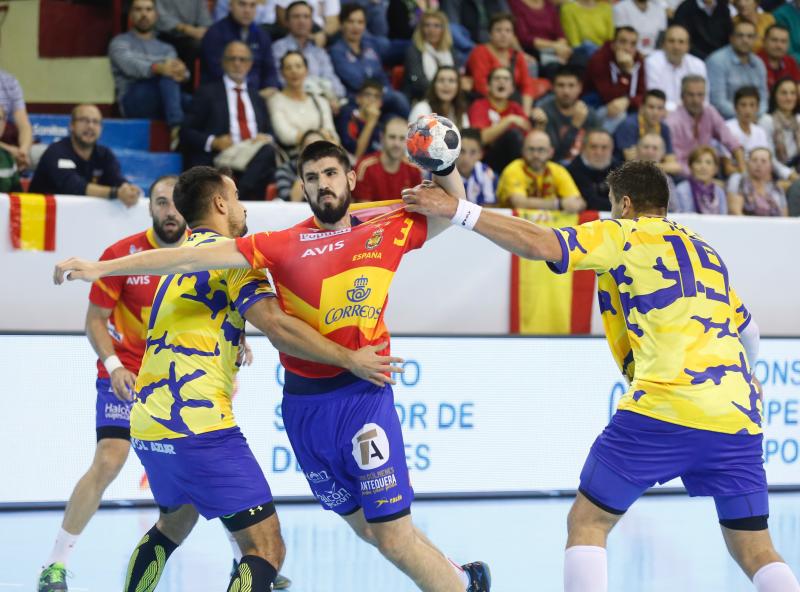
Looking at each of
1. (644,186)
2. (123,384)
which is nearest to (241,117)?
(123,384)

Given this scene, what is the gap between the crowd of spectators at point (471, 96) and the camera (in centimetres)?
1061

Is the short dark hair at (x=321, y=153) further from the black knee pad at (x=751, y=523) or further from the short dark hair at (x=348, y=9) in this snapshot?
the short dark hair at (x=348, y=9)

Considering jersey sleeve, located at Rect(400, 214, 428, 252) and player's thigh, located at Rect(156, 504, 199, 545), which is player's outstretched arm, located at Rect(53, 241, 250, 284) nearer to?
jersey sleeve, located at Rect(400, 214, 428, 252)

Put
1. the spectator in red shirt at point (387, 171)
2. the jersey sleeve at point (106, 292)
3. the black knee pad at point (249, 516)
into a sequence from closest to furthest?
1. the black knee pad at point (249, 516)
2. the jersey sleeve at point (106, 292)
3. the spectator in red shirt at point (387, 171)

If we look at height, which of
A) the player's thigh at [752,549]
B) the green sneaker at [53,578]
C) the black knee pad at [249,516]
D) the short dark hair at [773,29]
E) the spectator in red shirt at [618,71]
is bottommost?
the green sneaker at [53,578]

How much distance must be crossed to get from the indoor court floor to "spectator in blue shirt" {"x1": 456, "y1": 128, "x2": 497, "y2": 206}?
265 cm

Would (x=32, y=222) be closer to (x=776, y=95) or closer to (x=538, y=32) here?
(x=538, y=32)

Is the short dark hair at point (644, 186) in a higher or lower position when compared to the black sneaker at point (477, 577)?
higher

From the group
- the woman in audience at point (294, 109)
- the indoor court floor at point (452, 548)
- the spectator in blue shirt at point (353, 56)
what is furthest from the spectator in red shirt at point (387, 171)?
the indoor court floor at point (452, 548)

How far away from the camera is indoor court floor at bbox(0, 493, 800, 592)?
7023 millimetres

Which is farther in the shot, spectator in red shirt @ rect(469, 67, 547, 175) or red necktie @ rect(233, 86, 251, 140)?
spectator in red shirt @ rect(469, 67, 547, 175)

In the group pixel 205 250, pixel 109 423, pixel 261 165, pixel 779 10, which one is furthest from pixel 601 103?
pixel 205 250

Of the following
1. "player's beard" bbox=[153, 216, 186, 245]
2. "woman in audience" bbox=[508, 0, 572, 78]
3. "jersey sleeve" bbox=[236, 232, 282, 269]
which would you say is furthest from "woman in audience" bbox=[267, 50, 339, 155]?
"jersey sleeve" bbox=[236, 232, 282, 269]

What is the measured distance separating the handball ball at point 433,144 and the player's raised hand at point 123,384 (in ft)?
6.91
